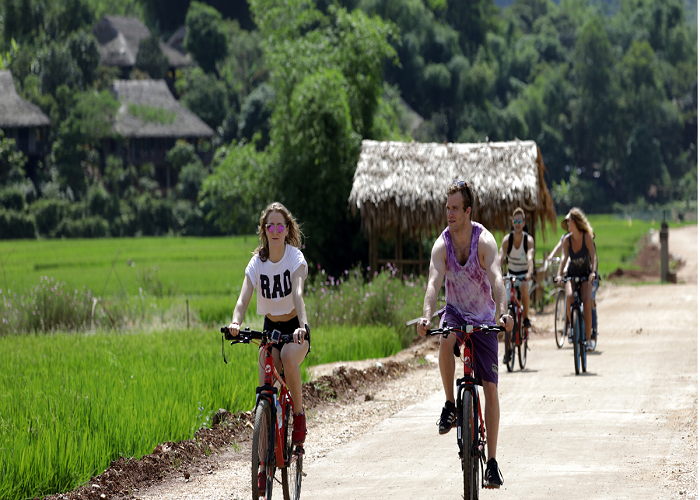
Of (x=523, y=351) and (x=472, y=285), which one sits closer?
(x=472, y=285)

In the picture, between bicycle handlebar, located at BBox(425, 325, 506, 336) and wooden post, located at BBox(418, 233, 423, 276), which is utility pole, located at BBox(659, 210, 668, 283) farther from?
bicycle handlebar, located at BBox(425, 325, 506, 336)

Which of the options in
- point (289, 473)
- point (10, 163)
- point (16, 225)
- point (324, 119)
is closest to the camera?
point (289, 473)

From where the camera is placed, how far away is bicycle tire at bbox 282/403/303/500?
648cm

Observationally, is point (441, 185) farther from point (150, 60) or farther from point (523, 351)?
point (150, 60)

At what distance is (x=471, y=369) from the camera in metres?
6.35

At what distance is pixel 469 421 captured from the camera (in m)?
6.15

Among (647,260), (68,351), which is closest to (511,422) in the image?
(68,351)

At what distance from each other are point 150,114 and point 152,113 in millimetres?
161

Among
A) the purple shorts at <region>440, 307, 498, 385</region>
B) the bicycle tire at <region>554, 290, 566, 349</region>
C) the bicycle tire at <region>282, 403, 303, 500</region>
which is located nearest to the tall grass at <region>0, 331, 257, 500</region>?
the bicycle tire at <region>282, 403, 303, 500</region>

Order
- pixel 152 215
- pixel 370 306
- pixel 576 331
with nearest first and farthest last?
pixel 576 331 → pixel 370 306 → pixel 152 215

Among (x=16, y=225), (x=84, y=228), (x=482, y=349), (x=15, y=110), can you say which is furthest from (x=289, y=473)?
(x=15, y=110)

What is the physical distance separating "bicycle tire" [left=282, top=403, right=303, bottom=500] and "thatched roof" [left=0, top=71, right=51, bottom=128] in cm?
5764

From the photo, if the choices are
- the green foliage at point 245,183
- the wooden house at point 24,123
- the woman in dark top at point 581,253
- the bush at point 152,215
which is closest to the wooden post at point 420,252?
the green foliage at point 245,183

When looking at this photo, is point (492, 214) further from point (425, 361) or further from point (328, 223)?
point (425, 361)
